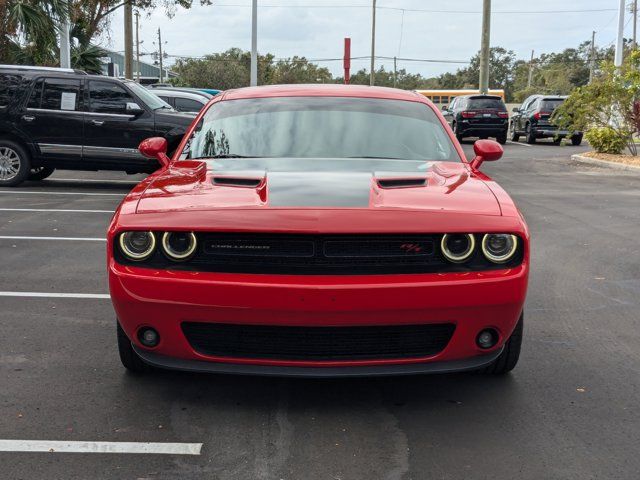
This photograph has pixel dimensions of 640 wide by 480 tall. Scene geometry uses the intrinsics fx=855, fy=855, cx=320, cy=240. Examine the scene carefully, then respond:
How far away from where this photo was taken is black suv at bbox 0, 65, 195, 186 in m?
13.6

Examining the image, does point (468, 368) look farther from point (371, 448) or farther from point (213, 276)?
point (213, 276)

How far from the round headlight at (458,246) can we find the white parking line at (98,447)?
1349 millimetres

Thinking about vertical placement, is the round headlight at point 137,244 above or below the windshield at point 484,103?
below

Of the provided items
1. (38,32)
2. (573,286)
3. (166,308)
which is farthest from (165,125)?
(166,308)

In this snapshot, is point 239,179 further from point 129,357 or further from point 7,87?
point 7,87

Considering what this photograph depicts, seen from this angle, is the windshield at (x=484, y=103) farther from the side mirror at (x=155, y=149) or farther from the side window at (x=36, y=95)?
the side mirror at (x=155, y=149)

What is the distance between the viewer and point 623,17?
27.2m

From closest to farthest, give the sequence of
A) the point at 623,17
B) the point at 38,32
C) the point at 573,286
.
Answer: the point at 573,286 → the point at 38,32 → the point at 623,17

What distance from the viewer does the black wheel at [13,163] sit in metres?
13.6

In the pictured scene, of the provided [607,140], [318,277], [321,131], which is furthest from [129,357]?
[607,140]

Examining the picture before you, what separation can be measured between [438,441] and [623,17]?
86.7 ft

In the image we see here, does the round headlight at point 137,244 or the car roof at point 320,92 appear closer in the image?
the round headlight at point 137,244

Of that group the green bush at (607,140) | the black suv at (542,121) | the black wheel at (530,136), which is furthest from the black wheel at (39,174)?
the black wheel at (530,136)

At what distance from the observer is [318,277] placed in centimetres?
368
